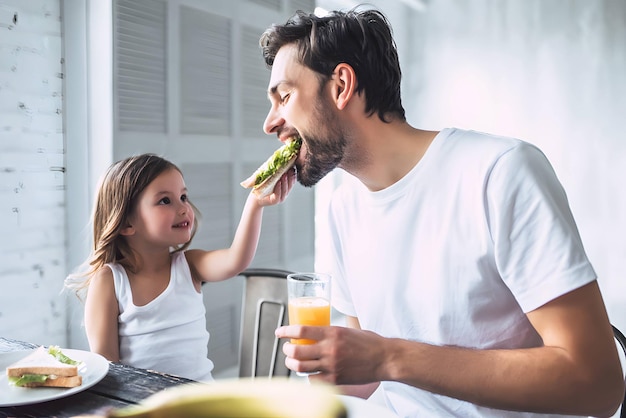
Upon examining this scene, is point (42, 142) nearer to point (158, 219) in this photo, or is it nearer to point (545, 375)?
point (158, 219)

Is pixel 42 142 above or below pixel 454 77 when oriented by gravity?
below

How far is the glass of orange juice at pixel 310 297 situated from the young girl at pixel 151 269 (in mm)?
612

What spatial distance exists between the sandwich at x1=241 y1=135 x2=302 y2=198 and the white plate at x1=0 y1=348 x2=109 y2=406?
0.71m

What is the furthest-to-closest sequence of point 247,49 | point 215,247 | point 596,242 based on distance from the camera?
1. point 596,242
2. point 247,49
3. point 215,247

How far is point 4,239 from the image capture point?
2059mm

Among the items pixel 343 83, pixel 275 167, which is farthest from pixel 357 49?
pixel 275 167

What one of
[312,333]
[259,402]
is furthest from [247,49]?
[259,402]

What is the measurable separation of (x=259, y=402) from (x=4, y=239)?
2.11 m

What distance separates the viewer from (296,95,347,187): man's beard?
4.36 feet

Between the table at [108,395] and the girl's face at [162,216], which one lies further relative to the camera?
the girl's face at [162,216]

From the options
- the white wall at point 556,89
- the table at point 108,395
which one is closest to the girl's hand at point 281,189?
the table at point 108,395

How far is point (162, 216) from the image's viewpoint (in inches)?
69.4

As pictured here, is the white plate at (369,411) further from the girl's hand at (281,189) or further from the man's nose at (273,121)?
the girl's hand at (281,189)

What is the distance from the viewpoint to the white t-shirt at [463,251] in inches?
38.6
